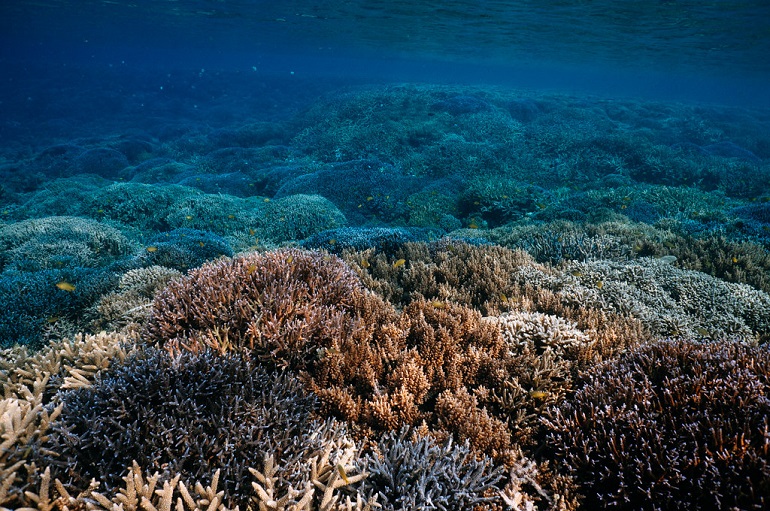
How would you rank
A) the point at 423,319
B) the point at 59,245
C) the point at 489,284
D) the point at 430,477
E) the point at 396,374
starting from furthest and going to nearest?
the point at 59,245
the point at 489,284
the point at 423,319
the point at 396,374
the point at 430,477

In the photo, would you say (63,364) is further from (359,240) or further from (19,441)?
(359,240)

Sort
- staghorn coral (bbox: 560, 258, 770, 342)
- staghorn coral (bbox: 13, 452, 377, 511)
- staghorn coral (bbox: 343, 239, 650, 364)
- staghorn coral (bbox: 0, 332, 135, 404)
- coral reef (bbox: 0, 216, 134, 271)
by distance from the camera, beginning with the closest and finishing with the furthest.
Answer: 1. staghorn coral (bbox: 13, 452, 377, 511)
2. staghorn coral (bbox: 0, 332, 135, 404)
3. staghorn coral (bbox: 343, 239, 650, 364)
4. staghorn coral (bbox: 560, 258, 770, 342)
5. coral reef (bbox: 0, 216, 134, 271)

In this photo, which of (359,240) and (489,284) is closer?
(489,284)

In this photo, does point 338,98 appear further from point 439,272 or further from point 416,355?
point 416,355

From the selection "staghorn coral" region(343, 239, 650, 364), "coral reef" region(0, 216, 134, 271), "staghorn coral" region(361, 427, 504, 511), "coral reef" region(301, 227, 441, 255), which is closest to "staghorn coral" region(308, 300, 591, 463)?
"staghorn coral" region(361, 427, 504, 511)

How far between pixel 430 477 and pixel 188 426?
1.84 metres

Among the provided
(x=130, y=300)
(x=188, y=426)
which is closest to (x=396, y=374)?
(x=188, y=426)

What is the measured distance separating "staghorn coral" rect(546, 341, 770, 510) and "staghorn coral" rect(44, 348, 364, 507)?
1.90 m

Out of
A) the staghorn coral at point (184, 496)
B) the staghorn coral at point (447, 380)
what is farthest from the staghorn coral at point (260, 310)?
the staghorn coral at point (184, 496)

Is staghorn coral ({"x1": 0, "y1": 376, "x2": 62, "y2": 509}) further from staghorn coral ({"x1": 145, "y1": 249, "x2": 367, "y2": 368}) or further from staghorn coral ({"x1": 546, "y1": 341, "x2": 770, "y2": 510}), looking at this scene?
staghorn coral ({"x1": 546, "y1": 341, "x2": 770, "y2": 510})

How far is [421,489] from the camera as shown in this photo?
102 inches

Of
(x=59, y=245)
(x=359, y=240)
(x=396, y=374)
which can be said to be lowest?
(x=59, y=245)

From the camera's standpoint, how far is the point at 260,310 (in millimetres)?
4070

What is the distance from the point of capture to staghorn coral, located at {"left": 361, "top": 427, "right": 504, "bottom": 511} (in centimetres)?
261
